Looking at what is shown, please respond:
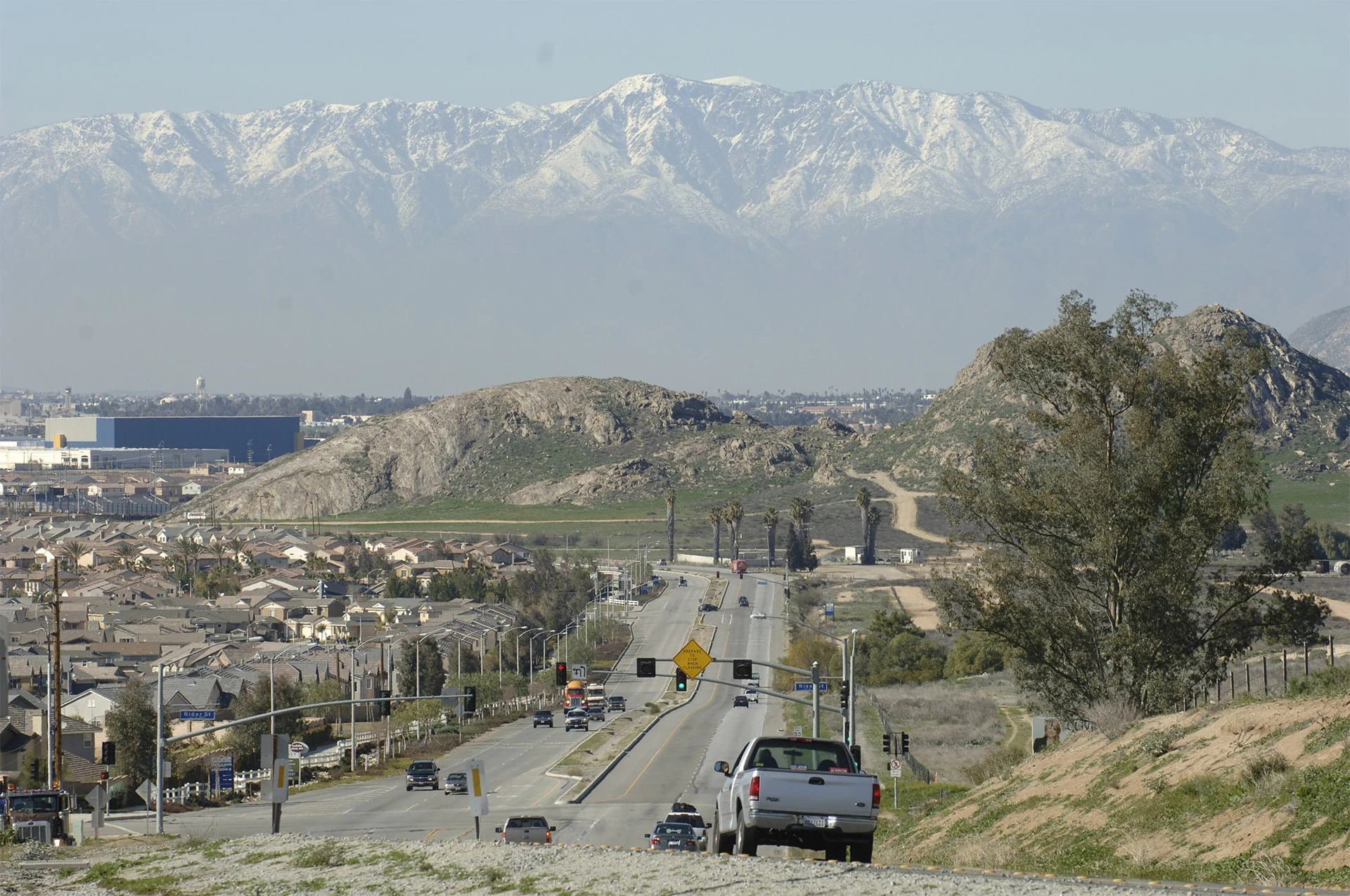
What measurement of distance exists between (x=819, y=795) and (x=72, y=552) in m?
164

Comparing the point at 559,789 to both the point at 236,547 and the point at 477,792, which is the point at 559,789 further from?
the point at 236,547

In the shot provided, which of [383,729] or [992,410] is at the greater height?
[992,410]

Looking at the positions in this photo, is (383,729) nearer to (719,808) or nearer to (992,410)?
(719,808)

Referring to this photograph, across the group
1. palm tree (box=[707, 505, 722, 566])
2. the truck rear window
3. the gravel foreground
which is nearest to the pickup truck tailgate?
the truck rear window

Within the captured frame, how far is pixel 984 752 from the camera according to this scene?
5938 cm

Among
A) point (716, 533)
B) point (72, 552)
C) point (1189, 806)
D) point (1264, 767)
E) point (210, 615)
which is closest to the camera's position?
point (1264, 767)

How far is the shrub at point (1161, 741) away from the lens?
2836cm

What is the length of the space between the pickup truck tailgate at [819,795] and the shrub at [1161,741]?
9.69m

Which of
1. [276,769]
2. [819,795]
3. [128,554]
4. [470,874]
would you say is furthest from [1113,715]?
[128,554]

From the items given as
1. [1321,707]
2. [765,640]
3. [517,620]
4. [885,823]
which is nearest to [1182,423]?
[885,823]

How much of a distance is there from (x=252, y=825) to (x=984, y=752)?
87.8ft

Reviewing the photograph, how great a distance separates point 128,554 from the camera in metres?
174

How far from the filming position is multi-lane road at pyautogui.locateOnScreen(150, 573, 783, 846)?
149 ft

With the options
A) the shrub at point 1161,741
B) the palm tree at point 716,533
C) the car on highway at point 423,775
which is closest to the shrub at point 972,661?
the car on highway at point 423,775
